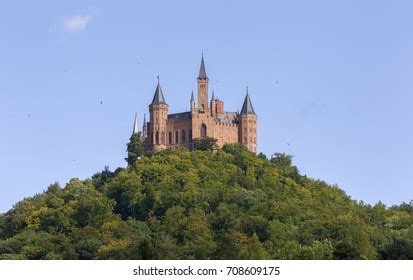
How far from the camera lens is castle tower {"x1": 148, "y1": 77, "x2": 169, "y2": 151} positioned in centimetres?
Result: 11881

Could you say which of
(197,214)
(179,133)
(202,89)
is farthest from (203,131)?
(197,214)

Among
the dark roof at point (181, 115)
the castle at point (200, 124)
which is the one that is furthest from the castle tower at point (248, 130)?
the dark roof at point (181, 115)

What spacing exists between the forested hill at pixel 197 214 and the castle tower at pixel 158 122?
3210 mm

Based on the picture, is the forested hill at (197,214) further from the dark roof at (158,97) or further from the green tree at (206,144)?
the dark roof at (158,97)

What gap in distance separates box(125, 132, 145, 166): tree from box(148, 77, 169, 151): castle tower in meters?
1.53

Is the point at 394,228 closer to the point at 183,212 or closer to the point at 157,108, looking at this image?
the point at 183,212

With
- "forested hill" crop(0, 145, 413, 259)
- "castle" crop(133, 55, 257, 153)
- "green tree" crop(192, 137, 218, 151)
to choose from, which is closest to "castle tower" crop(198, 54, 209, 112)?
"castle" crop(133, 55, 257, 153)

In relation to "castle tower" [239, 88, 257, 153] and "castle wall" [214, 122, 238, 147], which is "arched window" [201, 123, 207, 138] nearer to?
"castle wall" [214, 122, 238, 147]

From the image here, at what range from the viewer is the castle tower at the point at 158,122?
390 ft

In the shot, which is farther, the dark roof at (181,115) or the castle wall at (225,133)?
the castle wall at (225,133)

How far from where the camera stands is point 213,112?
396ft

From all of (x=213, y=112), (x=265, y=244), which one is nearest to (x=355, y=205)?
(x=213, y=112)

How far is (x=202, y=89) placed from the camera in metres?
123

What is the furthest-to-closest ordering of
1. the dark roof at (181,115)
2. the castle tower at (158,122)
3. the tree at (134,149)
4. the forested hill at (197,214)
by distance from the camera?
1. the dark roof at (181,115)
2. the castle tower at (158,122)
3. the tree at (134,149)
4. the forested hill at (197,214)
